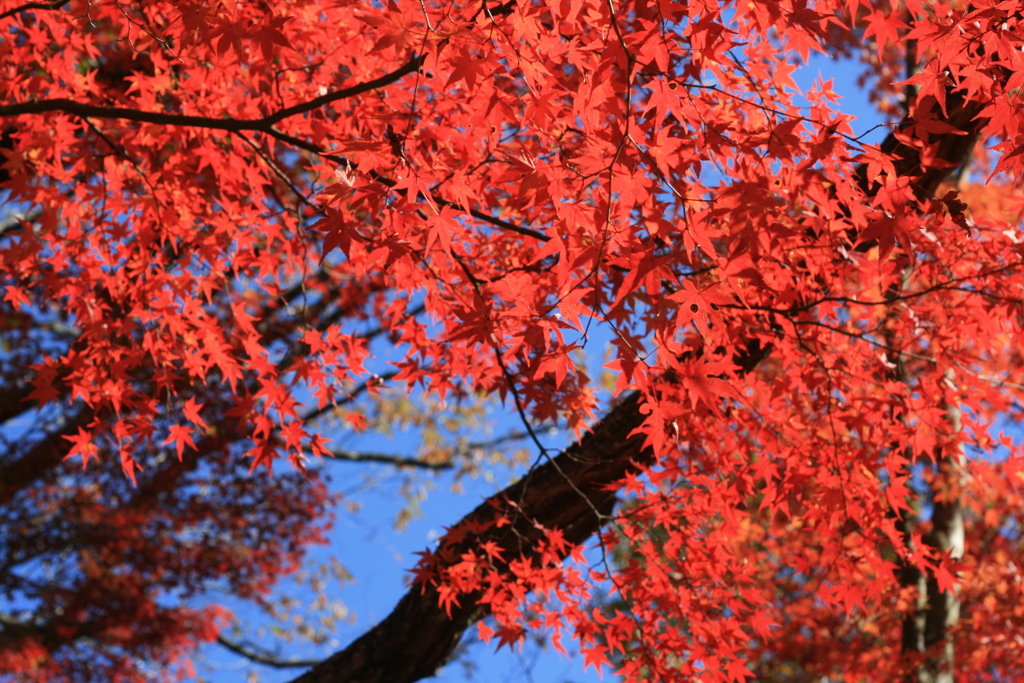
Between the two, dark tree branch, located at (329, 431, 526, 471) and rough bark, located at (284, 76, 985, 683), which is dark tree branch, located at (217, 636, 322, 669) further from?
rough bark, located at (284, 76, 985, 683)

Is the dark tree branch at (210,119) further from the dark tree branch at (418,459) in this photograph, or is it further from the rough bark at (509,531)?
the dark tree branch at (418,459)

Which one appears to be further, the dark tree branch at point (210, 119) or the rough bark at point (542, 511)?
the rough bark at point (542, 511)

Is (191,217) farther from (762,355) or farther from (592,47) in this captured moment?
(762,355)

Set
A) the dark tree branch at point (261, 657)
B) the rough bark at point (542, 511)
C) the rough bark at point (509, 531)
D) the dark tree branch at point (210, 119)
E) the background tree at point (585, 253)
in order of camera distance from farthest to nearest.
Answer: the dark tree branch at point (261, 657) → the rough bark at point (509, 531) → the rough bark at point (542, 511) → the dark tree branch at point (210, 119) → the background tree at point (585, 253)

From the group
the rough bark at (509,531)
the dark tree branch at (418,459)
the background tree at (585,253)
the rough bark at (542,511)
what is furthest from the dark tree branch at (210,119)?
the dark tree branch at (418,459)

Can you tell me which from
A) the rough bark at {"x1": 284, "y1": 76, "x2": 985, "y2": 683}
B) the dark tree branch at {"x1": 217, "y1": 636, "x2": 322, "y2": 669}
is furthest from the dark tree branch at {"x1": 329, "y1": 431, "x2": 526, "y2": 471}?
the rough bark at {"x1": 284, "y1": 76, "x2": 985, "y2": 683}

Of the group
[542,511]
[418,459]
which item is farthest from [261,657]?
[542,511]

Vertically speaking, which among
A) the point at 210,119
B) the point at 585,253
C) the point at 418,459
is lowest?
the point at 585,253

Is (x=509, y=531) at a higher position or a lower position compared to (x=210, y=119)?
lower

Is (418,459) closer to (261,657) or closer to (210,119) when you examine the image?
(261,657)

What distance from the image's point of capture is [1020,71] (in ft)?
7.70

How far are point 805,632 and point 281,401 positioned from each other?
9368 millimetres

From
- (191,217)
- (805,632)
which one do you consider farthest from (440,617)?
(805,632)

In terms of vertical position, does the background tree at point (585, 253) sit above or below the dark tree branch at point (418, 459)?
below
